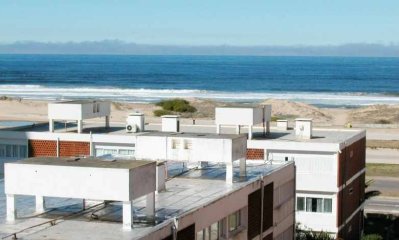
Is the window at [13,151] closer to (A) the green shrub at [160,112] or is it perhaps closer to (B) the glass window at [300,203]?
(B) the glass window at [300,203]

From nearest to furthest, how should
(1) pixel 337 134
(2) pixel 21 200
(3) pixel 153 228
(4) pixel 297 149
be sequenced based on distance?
(3) pixel 153 228 → (2) pixel 21 200 → (4) pixel 297 149 → (1) pixel 337 134

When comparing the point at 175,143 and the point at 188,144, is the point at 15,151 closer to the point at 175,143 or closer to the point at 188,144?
the point at 175,143

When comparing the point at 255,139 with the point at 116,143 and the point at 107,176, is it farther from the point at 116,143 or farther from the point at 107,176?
the point at 107,176

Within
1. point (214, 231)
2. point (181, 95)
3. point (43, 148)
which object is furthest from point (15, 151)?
point (181, 95)

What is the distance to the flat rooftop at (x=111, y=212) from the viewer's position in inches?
768

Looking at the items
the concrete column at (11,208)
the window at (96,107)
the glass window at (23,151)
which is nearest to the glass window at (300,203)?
the window at (96,107)

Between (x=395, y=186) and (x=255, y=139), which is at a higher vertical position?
(x=255, y=139)

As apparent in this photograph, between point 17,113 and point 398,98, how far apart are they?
75.7m

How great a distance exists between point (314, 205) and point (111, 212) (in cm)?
2015

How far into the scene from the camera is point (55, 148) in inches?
1649

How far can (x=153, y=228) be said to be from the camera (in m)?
19.6

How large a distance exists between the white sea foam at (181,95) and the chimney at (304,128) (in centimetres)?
10201

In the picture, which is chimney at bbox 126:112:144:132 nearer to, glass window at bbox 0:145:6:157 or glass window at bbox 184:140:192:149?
glass window at bbox 0:145:6:157

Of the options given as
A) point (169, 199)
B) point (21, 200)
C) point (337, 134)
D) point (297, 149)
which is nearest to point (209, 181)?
point (169, 199)
